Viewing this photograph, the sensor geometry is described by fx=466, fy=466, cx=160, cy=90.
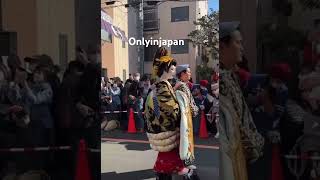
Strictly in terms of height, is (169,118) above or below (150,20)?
below

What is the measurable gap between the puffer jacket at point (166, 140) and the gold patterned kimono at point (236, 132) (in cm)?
89

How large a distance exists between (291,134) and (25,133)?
70.6 inches

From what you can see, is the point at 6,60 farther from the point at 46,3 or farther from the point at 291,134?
the point at 291,134

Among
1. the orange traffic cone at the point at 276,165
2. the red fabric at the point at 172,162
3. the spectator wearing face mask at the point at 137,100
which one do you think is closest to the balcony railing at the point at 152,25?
the spectator wearing face mask at the point at 137,100

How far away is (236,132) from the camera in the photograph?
3.05 meters

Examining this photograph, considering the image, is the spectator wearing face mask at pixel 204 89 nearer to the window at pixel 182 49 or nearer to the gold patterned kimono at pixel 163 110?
the gold patterned kimono at pixel 163 110

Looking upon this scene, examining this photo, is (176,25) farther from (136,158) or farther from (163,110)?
(163,110)

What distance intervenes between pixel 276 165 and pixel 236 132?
1.08 ft

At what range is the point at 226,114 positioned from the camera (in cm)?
306

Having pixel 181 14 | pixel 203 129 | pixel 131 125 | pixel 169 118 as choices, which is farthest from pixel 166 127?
pixel 181 14

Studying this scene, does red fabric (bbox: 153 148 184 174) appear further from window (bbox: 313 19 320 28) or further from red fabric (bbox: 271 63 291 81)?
window (bbox: 313 19 320 28)

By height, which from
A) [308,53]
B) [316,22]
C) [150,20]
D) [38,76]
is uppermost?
[150,20]

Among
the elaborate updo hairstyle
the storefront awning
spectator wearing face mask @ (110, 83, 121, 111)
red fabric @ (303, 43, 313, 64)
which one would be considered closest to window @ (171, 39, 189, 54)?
the storefront awning

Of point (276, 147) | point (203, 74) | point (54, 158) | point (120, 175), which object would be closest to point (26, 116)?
point (54, 158)
